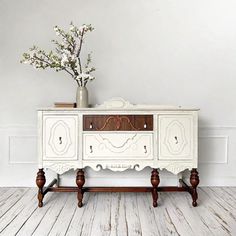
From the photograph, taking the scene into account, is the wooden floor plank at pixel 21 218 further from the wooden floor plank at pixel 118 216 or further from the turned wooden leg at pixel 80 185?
the wooden floor plank at pixel 118 216

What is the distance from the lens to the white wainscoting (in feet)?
11.3

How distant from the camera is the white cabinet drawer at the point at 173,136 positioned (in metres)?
2.80

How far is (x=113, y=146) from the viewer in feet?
9.18

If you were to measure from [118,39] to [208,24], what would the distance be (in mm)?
971

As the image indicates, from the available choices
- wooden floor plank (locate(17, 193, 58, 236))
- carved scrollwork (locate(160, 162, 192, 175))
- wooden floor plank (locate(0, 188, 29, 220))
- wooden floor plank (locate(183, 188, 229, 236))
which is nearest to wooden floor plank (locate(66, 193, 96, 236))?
wooden floor plank (locate(17, 193, 58, 236))

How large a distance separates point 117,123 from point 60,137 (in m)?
0.51

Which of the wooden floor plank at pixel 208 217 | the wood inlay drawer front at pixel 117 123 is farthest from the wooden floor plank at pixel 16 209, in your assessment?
the wooden floor plank at pixel 208 217

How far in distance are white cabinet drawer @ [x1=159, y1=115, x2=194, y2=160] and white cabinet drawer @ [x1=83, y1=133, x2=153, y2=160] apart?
4.3 inches

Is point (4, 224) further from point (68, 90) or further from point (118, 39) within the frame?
point (118, 39)

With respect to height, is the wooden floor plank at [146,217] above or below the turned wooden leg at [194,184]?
below

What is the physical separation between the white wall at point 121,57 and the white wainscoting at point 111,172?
0.01 m

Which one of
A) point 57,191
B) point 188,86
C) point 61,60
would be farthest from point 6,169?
point 188,86

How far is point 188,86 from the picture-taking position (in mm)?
3439

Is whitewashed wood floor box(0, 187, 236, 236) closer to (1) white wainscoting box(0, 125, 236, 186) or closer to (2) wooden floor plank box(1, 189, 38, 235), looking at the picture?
(2) wooden floor plank box(1, 189, 38, 235)
